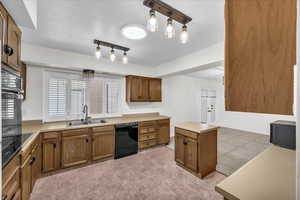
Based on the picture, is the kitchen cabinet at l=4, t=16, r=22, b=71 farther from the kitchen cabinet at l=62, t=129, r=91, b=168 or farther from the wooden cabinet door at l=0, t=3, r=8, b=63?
the kitchen cabinet at l=62, t=129, r=91, b=168

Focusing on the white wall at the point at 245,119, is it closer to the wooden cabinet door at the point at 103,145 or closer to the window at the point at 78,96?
the window at the point at 78,96

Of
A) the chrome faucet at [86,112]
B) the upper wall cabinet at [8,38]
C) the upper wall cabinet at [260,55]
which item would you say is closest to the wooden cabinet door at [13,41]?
the upper wall cabinet at [8,38]

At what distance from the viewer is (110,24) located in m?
1.83

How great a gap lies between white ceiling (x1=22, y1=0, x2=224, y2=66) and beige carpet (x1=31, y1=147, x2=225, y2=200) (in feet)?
8.16

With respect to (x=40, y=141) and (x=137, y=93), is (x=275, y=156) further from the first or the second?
(x=40, y=141)

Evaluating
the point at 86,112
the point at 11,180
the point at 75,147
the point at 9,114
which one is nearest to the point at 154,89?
the point at 86,112

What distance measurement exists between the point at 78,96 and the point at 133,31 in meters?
2.22

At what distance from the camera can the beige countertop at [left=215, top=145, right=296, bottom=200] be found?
2.55 feet

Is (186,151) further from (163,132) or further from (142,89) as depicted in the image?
(142,89)

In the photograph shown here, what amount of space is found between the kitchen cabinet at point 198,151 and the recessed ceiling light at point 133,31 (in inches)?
74.8

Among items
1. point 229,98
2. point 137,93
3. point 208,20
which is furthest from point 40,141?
point 208,20

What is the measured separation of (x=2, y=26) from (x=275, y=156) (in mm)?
2791

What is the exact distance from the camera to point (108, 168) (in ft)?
8.48

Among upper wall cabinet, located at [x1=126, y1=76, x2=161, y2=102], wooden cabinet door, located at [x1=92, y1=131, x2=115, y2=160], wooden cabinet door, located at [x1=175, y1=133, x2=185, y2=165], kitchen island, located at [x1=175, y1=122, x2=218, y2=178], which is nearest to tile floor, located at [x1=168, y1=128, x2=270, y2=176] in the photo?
kitchen island, located at [x1=175, y1=122, x2=218, y2=178]
